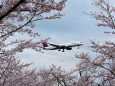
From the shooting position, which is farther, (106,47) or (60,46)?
(60,46)

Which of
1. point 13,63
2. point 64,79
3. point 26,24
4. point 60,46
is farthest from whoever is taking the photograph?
point 60,46

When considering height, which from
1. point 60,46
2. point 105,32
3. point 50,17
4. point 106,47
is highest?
point 50,17

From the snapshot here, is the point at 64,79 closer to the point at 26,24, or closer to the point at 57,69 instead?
the point at 57,69

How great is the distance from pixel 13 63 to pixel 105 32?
5.98 meters

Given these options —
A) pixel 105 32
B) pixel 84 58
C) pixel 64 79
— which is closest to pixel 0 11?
pixel 105 32

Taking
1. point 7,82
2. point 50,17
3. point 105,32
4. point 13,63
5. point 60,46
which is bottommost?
point 60,46

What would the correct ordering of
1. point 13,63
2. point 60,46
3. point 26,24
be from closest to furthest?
point 26,24
point 13,63
point 60,46

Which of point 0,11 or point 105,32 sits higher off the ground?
point 0,11

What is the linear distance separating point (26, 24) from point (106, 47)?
490 centimetres

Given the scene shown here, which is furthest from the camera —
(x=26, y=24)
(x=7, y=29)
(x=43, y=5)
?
(x=7, y=29)

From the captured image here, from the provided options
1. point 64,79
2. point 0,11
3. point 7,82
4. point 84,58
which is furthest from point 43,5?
point 64,79

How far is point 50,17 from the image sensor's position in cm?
709

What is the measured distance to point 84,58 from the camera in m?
11.5

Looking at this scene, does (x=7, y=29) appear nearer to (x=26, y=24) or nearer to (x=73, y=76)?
(x=26, y=24)
